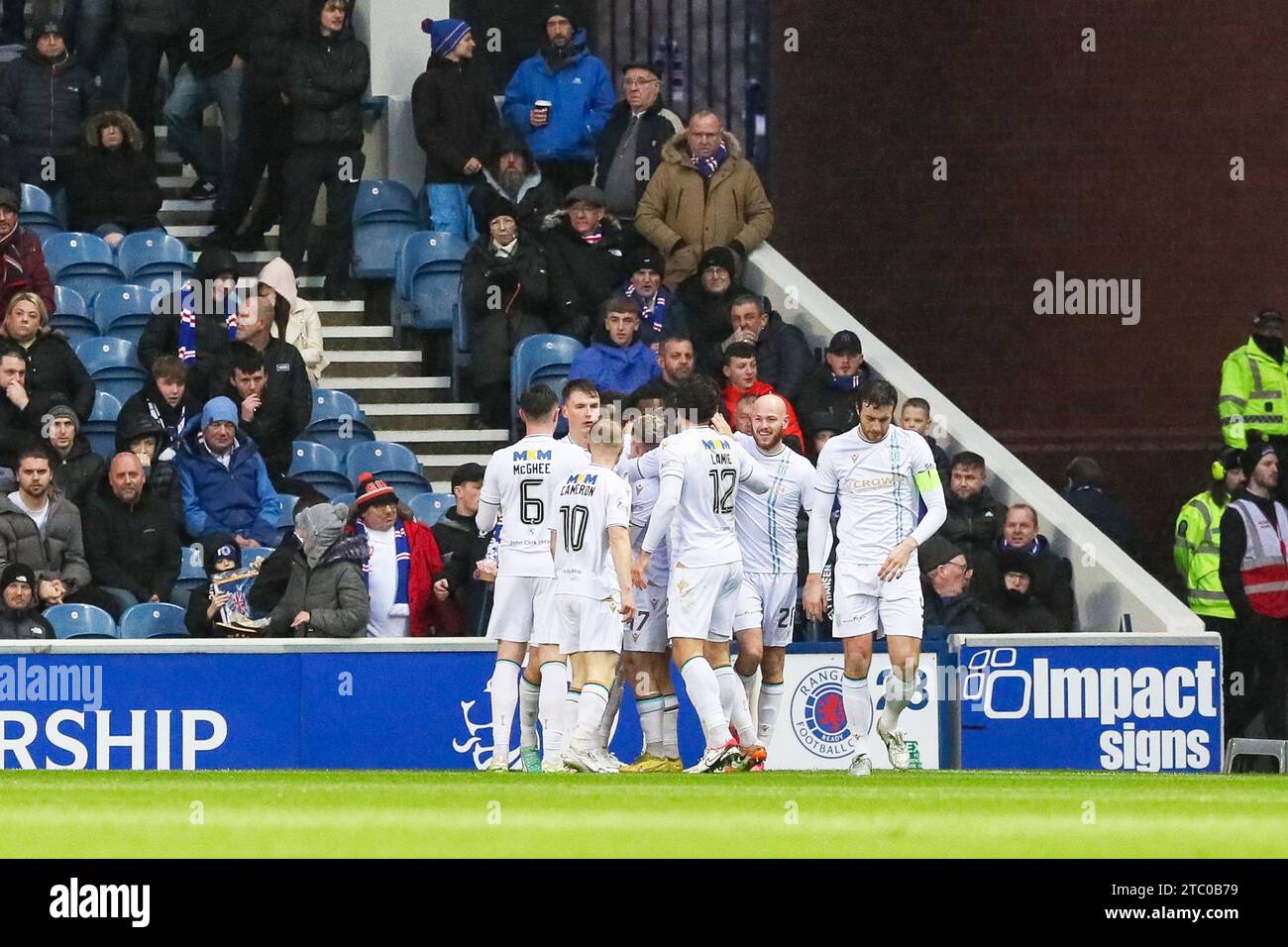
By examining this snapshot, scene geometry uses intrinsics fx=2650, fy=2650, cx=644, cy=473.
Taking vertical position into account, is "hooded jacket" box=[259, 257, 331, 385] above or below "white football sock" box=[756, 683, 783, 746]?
above

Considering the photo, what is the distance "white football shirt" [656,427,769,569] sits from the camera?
13227 mm

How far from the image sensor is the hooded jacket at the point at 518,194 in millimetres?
17703

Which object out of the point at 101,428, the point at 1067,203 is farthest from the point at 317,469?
the point at 1067,203

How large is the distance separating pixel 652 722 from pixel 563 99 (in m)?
6.55

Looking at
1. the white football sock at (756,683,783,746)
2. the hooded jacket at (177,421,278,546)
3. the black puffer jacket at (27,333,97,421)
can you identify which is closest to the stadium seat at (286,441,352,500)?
the hooded jacket at (177,421,278,546)

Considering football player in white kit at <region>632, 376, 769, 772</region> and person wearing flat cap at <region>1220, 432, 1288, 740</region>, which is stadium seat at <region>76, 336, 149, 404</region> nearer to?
football player in white kit at <region>632, 376, 769, 772</region>

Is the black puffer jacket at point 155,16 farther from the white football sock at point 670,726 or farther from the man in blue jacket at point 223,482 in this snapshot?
the white football sock at point 670,726

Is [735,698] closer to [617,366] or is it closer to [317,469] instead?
[617,366]

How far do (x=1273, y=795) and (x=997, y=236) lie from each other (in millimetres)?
9601

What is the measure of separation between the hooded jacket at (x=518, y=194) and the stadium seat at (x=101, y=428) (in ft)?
9.81

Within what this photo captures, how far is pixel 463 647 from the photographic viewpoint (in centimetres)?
1455

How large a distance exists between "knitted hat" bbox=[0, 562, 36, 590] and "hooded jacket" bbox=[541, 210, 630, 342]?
4200mm

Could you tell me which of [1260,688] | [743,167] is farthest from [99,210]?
[1260,688]

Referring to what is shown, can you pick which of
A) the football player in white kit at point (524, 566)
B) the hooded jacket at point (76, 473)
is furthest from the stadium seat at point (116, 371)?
the football player in white kit at point (524, 566)
